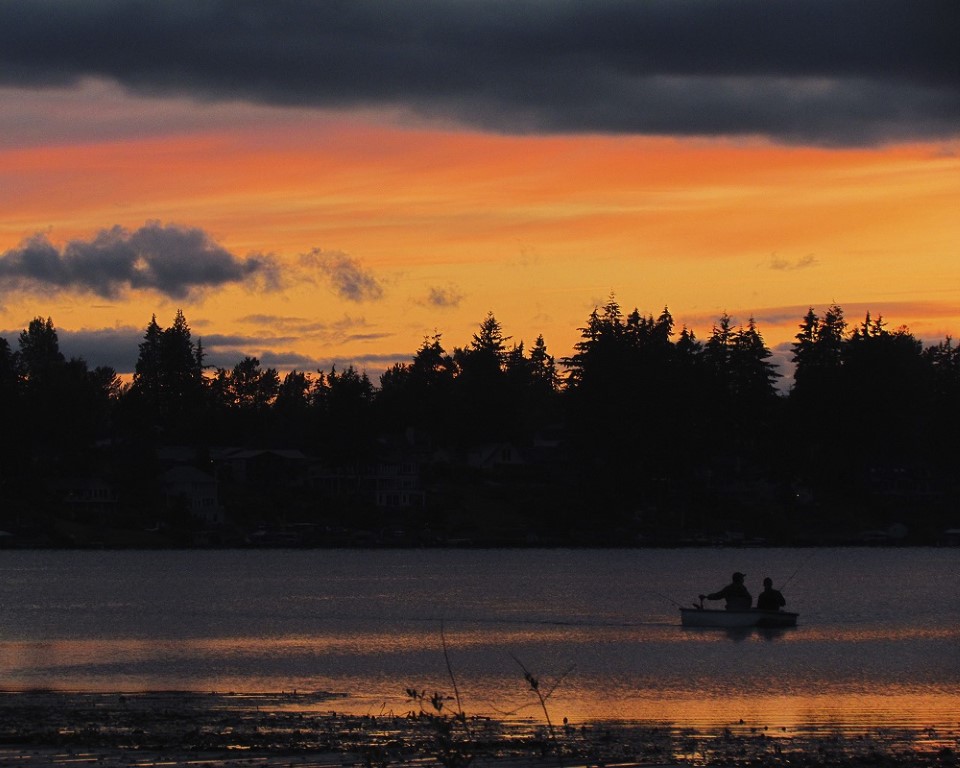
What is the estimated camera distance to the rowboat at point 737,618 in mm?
62062

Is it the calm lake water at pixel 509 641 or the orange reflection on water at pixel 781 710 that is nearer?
the orange reflection on water at pixel 781 710

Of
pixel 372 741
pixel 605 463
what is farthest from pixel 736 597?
pixel 605 463

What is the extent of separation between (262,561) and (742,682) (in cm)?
9718

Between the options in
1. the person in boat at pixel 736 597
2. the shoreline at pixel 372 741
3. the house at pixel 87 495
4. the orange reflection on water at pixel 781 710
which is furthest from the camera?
the house at pixel 87 495

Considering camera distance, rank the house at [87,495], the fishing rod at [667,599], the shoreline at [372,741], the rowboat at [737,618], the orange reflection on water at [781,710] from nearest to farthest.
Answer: the shoreline at [372,741] → the orange reflection on water at [781,710] → the rowboat at [737,618] → the fishing rod at [667,599] → the house at [87,495]

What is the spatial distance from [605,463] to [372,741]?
142122 mm

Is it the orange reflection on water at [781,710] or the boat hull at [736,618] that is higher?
the boat hull at [736,618]

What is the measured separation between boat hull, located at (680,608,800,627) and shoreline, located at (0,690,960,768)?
85.2 feet

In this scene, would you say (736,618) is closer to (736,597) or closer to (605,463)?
(736,597)

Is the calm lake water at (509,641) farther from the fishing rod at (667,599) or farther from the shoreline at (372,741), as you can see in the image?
the shoreline at (372,741)

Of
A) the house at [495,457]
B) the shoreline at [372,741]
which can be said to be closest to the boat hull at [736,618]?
the shoreline at [372,741]

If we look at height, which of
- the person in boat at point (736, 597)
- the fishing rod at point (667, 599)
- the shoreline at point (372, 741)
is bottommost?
the shoreline at point (372, 741)

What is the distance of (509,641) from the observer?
61.6 m

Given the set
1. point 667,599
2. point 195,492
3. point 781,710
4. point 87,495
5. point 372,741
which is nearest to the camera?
point 372,741
